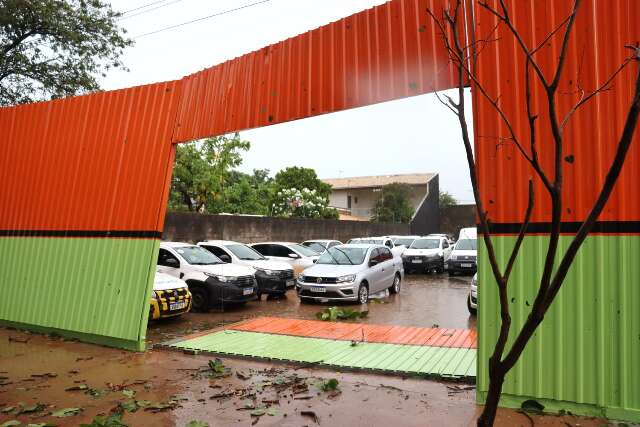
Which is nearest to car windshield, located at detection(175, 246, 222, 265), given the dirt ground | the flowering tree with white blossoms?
the dirt ground

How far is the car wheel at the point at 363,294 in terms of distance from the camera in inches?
471

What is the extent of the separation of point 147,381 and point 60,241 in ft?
12.9

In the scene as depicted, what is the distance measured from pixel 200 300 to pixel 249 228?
9.00 metres

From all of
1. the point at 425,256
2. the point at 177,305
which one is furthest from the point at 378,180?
the point at 177,305

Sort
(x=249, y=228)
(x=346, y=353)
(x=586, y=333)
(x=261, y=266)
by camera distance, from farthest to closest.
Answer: (x=249, y=228), (x=261, y=266), (x=346, y=353), (x=586, y=333)

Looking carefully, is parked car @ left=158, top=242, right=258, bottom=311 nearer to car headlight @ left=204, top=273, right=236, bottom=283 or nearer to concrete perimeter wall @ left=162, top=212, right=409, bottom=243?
car headlight @ left=204, top=273, right=236, bottom=283

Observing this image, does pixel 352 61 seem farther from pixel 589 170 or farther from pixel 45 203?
pixel 45 203

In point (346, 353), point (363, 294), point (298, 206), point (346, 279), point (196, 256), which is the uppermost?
point (298, 206)

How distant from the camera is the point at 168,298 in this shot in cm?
927

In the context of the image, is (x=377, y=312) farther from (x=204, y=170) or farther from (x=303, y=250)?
(x=204, y=170)

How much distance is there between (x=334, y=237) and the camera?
2689 centimetres

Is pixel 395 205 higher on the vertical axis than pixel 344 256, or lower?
higher

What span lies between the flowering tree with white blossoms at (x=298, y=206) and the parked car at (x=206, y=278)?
70.7 ft

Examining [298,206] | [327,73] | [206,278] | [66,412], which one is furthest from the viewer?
[298,206]
